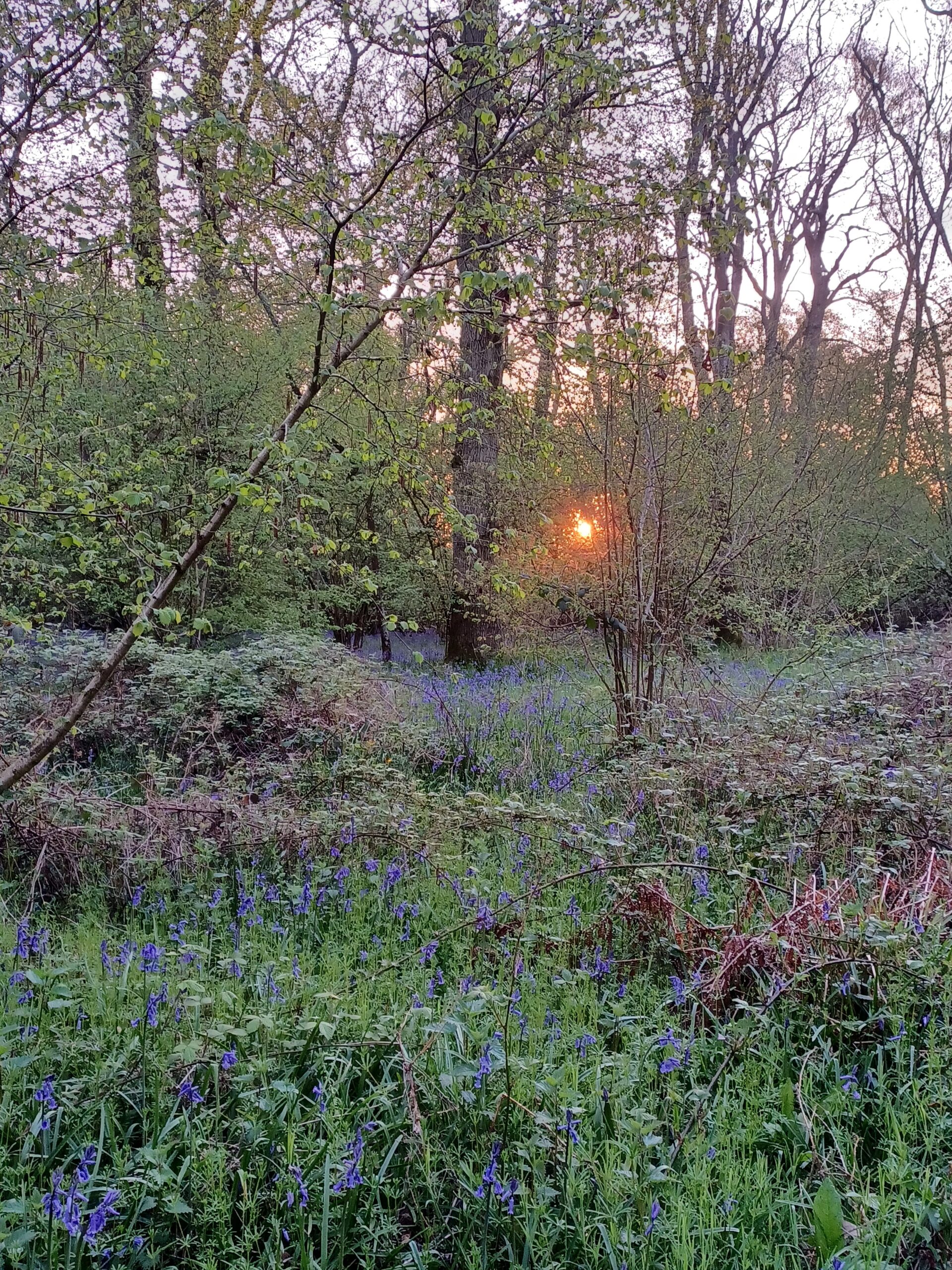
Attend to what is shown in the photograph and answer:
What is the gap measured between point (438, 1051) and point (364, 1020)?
270 mm

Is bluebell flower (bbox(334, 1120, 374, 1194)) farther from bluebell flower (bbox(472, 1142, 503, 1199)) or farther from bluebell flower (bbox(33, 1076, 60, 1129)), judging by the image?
bluebell flower (bbox(33, 1076, 60, 1129))

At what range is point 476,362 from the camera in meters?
11.0

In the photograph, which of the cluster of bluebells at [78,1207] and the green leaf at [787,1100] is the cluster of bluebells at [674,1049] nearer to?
the green leaf at [787,1100]

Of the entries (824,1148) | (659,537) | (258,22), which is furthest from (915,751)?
(258,22)

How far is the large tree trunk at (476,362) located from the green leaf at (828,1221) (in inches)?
101

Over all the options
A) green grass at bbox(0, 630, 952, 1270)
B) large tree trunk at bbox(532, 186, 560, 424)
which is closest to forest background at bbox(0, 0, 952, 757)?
large tree trunk at bbox(532, 186, 560, 424)

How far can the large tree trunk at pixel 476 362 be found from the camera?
121 inches

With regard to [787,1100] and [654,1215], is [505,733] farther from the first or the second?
[654,1215]

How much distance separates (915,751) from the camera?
4.57 m

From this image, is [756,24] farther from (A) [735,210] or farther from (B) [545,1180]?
(B) [545,1180]

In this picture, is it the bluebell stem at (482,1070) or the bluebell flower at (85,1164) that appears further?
the bluebell stem at (482,1070)

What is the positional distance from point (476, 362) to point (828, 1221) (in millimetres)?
10772

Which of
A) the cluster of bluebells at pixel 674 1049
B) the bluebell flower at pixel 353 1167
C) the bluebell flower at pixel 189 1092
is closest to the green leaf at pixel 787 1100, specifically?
the cluster of bluebells at pixel 674 1049

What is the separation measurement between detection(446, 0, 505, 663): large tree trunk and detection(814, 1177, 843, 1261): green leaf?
2.57 metres
